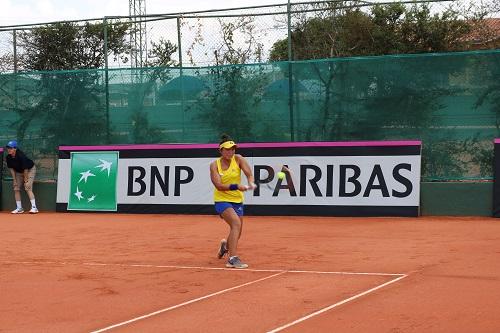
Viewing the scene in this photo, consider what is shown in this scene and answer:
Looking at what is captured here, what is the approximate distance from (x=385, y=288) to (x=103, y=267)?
157 inches

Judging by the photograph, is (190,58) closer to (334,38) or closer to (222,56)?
(222,56)

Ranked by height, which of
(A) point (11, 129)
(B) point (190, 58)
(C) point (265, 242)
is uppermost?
(B) point (190, 58)

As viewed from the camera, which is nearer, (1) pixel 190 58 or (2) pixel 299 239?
(2) pixel 299 239

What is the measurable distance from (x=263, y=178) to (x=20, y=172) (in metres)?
6.06

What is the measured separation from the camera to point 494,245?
12406 mm

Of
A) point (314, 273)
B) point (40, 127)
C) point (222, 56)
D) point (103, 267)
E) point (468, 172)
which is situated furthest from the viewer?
point (40, 127)

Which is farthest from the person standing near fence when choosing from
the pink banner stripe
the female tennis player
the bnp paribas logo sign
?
the female tennis player

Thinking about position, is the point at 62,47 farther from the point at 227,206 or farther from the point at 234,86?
the point at 227,206

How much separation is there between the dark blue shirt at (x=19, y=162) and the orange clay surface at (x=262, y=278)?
14.0 feet

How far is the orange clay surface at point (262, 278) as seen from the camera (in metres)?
7.62

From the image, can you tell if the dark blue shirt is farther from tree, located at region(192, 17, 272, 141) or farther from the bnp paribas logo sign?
tree, located at region(192, 17, 272, 141)

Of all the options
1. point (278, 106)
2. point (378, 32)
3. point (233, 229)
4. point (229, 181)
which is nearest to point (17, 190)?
point (278, 106)

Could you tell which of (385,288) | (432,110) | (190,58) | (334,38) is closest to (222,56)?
(190,58)

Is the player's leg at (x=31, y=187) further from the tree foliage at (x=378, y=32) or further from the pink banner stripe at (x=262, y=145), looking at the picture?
the tree foliage at (x=378, y=32)
